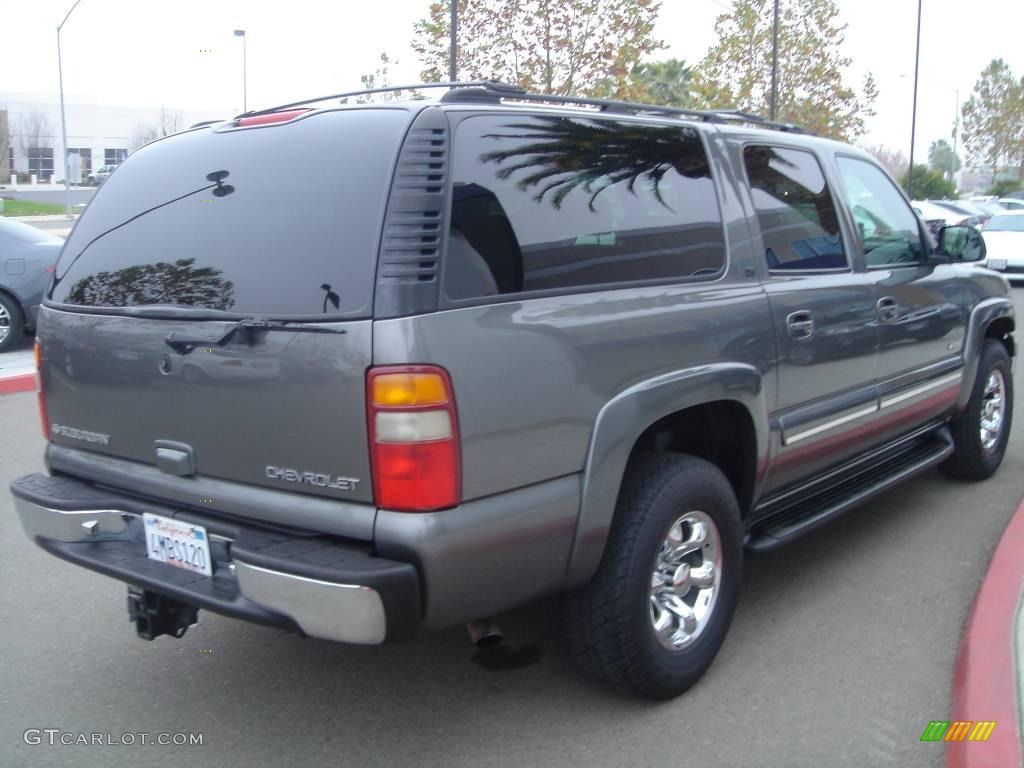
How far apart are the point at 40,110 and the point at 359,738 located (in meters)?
77.4

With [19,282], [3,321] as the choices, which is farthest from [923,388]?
[3,321]

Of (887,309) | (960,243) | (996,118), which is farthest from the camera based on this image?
(996,118)

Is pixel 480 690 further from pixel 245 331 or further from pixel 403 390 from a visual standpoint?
pixel 245 331

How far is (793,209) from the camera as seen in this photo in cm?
428

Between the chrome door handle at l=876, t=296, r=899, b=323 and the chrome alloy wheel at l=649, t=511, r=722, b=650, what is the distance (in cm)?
158

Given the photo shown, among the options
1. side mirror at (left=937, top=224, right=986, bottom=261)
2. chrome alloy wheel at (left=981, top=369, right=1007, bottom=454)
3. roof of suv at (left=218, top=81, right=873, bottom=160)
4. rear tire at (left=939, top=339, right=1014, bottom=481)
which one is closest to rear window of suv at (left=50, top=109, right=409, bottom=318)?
roof of suv at (left=218, top=81, right=873, bottom=160)

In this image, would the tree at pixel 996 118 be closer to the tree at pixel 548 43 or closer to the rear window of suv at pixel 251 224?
the tree at pixel 548 43

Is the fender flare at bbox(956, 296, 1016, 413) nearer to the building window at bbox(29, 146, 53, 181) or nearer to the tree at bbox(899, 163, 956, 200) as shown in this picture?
the tree at bbox(899, 163, 956, 200)

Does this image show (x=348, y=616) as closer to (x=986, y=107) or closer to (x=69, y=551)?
(x=69, y=551)

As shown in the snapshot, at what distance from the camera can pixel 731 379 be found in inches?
138

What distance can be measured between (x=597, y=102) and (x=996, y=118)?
61.9m

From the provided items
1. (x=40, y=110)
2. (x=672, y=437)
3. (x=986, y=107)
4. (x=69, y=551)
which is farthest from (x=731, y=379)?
(x=40, y=110)

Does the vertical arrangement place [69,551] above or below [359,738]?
above

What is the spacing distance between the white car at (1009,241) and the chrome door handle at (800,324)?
1721 centimetres
